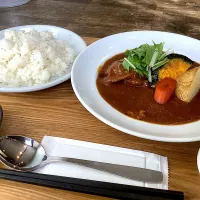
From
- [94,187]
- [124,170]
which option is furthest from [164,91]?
[94,187]

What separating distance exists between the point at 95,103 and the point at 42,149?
11.3 inches

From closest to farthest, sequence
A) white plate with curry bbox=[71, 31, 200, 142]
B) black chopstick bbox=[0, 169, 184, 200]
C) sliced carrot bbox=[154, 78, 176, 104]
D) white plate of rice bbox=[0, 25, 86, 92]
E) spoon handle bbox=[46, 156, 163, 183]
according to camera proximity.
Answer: black chopstick bbox=[0, 169, 184, 200] < spoon handle bbox=[46, 156, 163, 183] < white plate with curry bbox=[71, 31, 200, 142] < sliced carrot bbox=[154, 78, 176, 104] < white plate of rice bbox=[0, 25, 86, 92]

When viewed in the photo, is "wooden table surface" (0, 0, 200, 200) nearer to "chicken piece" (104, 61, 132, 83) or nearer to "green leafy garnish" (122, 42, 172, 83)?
"chicken piece" (104, 61, 132, 83)

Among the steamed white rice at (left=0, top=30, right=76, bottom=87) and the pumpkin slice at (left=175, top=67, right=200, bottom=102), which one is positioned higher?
the steamed white rice at (left=0, top=30, right=76, bottom=87)

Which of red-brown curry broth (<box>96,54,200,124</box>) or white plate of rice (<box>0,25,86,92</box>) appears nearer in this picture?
red-brown curry broth (<box>96,54,200,124</box>)

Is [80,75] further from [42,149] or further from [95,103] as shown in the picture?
[42,149]

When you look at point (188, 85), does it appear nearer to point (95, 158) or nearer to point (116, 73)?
point (116, 73)

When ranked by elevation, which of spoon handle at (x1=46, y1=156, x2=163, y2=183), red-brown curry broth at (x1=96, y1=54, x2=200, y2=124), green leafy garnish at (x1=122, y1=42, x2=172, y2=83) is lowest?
spoon handle at (x1=46, y1=156, x2=163, y2=183)

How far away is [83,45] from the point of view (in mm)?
1663

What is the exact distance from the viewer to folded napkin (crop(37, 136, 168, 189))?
100cm

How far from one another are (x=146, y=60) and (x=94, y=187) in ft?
2.42

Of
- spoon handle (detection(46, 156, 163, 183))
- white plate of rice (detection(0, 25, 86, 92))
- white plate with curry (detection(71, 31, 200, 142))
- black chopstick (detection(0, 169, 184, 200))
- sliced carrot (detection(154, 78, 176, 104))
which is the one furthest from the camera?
white plate of rice (detection(0, 25, 86, 92))

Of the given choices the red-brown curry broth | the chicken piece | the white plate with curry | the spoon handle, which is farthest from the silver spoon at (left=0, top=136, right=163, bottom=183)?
the chicken piece

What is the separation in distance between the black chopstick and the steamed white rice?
552mm
